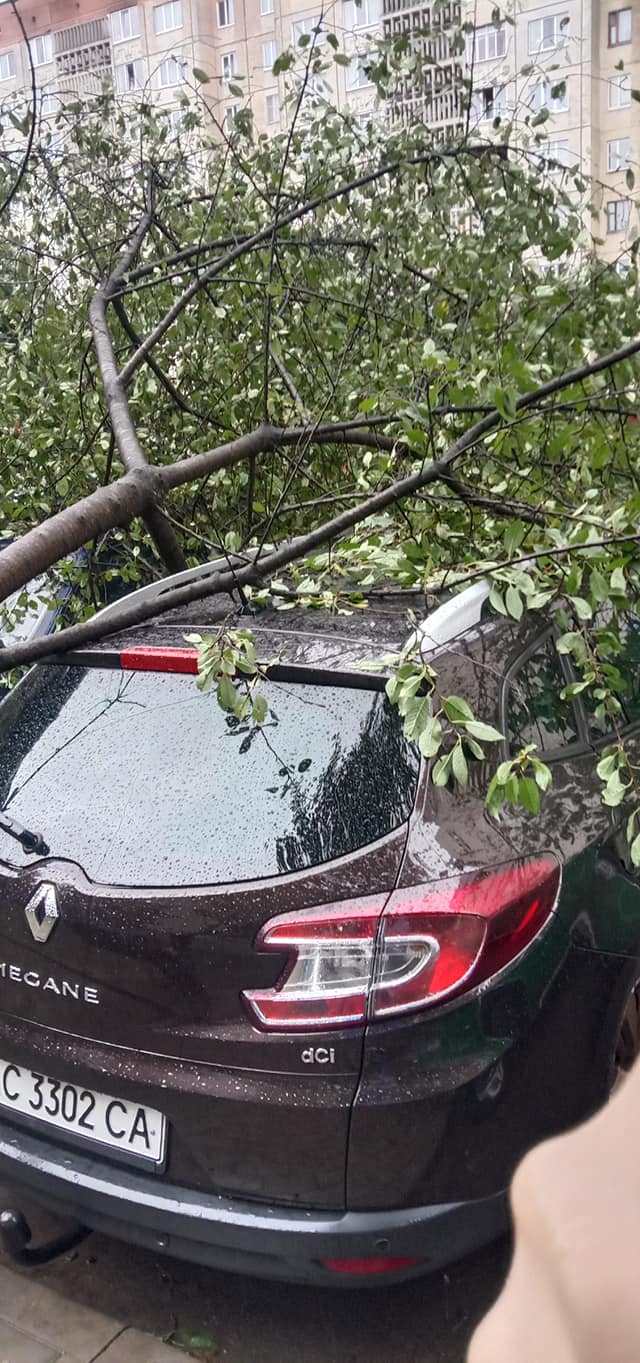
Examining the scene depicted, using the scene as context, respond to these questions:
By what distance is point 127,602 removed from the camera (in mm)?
2908

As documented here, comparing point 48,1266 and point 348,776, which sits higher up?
point 348,776

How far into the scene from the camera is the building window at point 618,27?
6.85 meters

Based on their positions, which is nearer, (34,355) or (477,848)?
(477,848)

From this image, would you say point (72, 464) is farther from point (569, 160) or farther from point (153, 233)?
point (569, 160)

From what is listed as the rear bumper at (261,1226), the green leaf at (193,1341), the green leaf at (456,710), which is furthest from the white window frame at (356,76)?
the green leaf at (193,1341)

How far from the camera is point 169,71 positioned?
17.1 ft

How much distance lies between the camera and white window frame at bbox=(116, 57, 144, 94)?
512cm

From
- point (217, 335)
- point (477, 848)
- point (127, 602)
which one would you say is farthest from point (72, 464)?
point (477, 848)

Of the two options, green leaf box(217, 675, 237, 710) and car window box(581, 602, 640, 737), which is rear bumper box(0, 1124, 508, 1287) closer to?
green leaf box(217, 675, 237, 710)

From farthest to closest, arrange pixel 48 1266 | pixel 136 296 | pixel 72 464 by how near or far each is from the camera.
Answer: pixel 136 296 < pixel 72 464 < pixel 48 1266

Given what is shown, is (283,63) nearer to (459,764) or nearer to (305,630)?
(305,630)

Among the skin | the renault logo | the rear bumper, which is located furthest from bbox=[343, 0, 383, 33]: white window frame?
the skin

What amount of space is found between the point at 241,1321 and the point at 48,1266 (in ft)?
1.81

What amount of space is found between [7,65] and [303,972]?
5005mm
